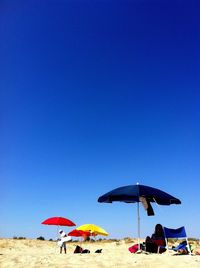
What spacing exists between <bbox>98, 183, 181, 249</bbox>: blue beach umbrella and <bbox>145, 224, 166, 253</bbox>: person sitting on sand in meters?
0.92

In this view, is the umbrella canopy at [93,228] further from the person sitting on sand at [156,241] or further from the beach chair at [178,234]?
the beach chair at [178,234]

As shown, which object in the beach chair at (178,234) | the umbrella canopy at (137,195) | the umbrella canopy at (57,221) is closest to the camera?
the beach chair at (178,234)

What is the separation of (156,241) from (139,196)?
4.78ft

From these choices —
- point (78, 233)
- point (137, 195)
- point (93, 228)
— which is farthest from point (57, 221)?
point (137, 195)

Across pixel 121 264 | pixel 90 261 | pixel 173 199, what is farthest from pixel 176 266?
pixel 173 199

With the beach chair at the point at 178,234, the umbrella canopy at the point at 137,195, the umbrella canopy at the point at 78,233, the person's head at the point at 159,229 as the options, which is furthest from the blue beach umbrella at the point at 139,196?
the umbrella canopy at the point at 78,233

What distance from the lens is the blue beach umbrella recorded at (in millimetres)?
9156

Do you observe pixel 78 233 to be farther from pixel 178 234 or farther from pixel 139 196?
pixel 178 234

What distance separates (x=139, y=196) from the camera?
9.19 m

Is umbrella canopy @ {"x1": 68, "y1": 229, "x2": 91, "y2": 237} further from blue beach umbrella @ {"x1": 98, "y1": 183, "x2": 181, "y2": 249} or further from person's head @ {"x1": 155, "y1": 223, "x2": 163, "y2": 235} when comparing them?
person's head @ {"x1": 155, "y1": 223, "x2": 163, "y2": 235}

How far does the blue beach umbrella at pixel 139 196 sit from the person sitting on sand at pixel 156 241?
0.92m

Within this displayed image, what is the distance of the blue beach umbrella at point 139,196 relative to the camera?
9.16 metres

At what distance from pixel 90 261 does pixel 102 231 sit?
26.9 feet

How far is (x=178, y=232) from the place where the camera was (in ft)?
29.7
